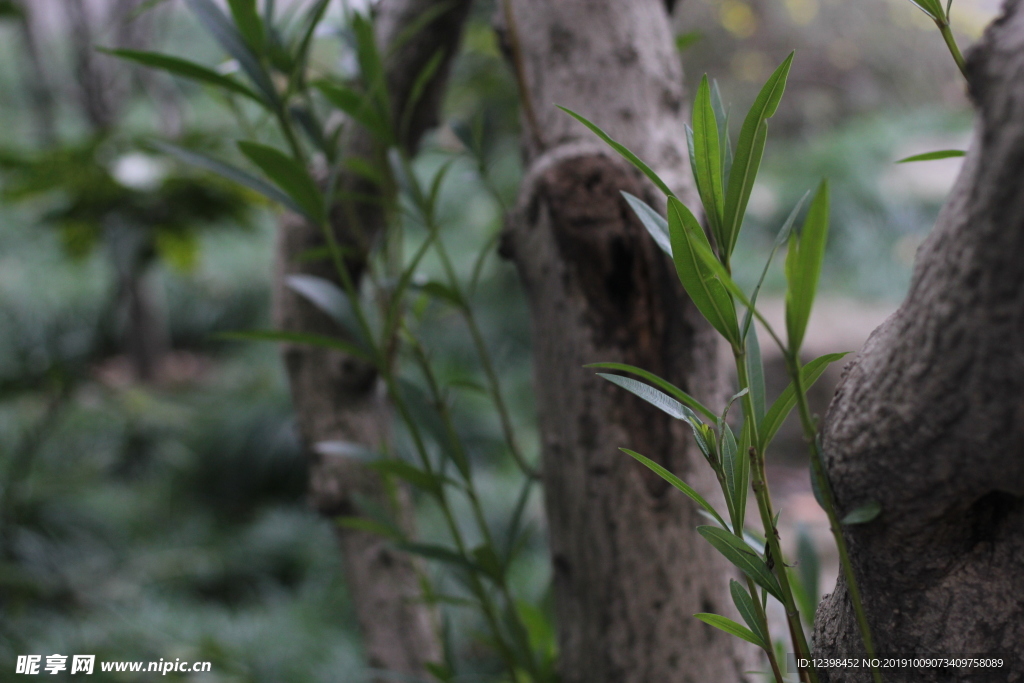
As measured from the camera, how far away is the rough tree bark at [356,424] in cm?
83

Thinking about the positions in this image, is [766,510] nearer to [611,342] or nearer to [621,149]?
[621,149]

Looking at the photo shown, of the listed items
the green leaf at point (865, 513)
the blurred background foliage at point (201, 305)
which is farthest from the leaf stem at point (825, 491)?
the blurred background foliage at point (201, 305)

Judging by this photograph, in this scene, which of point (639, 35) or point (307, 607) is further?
point (307, 607)

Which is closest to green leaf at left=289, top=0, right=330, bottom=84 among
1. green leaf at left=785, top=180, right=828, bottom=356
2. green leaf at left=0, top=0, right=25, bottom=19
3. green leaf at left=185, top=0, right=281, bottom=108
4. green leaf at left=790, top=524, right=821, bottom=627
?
green leaf at left=185, top=0, right=281, bottom=108

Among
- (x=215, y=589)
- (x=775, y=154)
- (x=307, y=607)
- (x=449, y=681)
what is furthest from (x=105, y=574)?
(x=775, y=154)

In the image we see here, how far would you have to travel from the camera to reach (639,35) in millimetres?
613

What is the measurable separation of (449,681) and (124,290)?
147 centimetres

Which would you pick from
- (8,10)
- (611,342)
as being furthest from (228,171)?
(8,10)

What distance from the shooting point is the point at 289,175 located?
19.6 inches

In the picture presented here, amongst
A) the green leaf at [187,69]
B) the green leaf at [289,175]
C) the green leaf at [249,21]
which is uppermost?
the green leaf at [249,21]

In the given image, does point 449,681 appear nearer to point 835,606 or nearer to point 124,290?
point 835,606

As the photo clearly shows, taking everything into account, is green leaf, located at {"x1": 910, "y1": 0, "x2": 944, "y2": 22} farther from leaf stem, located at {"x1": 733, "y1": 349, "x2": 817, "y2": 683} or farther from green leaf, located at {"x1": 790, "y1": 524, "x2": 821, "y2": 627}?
green leaf, located at {"x1": 790, "y1": 524, "x2": 821, "y2": 627}

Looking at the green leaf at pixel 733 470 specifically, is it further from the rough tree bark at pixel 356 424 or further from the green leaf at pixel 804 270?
the rough tree bark at pixel 356 424

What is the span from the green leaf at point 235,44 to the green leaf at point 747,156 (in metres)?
0.36
